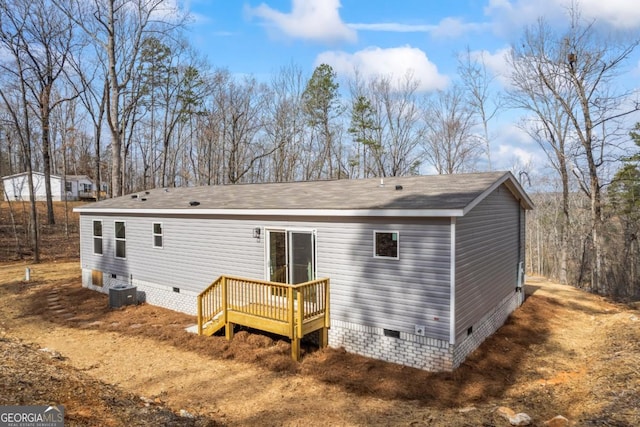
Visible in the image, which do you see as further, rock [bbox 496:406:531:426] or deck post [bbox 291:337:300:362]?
deck post [bbox 291:337:300:362]

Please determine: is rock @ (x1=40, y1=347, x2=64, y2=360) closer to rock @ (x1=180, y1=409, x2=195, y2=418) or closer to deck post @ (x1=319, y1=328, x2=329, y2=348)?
rock @ (x1=180, y1=409, x2=195, y2=418)

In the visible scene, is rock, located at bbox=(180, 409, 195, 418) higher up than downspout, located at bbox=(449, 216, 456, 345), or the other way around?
downspout, located at bbox=(449, 216, 456, 345)

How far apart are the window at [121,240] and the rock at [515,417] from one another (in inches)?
471

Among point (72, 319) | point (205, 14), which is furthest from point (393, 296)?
point (205, 14)

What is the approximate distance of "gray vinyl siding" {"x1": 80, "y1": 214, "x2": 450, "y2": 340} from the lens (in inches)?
283

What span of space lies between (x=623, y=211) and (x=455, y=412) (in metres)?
22.2

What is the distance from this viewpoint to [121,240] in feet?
43.2

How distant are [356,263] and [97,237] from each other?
10.8 meters

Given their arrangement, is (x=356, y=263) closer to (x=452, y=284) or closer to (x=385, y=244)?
(x=385, y=244)

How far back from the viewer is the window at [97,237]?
14.1 metres

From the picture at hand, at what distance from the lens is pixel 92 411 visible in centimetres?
504

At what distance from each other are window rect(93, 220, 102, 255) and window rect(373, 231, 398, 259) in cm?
1106

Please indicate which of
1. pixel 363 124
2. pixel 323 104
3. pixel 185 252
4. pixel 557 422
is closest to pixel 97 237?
pixel 185 252

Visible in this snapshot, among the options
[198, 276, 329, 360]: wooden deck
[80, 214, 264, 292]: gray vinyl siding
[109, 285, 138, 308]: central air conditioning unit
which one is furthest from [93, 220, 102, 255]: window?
[198, 276, 329, 360]: wooden deck
